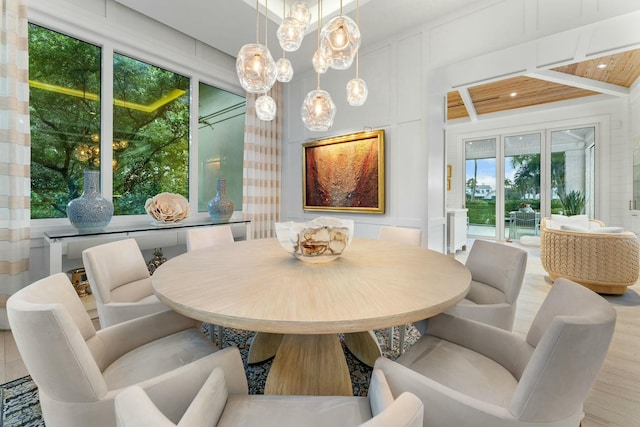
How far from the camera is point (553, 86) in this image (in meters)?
4.78

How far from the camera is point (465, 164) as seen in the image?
6906 mm

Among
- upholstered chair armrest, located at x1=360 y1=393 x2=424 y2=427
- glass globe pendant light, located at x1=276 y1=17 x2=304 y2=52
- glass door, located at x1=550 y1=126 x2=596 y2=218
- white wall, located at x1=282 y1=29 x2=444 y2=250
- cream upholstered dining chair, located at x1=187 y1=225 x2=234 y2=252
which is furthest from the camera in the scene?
glass door, located at x1=550 y1=126 x2=596 y2=218

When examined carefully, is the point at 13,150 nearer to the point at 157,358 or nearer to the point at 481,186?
the point at 157,358

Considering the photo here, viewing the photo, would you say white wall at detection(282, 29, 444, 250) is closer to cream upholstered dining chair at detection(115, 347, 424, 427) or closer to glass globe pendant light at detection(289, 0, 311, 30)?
glass globe pendant light at detection(289, 0, 311, 30)

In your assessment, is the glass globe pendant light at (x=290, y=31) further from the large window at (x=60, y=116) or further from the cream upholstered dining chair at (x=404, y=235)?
the large window at (x=60, y=116)

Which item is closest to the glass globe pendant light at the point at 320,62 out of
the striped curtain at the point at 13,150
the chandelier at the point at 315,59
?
the chandelier at the point at 315,59

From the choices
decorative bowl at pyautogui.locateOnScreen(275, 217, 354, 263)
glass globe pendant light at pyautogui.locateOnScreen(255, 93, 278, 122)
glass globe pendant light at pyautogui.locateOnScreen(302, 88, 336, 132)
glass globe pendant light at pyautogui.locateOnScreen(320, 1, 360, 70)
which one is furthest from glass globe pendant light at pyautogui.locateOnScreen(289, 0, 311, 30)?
decorative bowl at pyautogui.locateOnScreen(275, 217, 354, 263)

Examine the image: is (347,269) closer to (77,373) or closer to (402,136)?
(77,373)

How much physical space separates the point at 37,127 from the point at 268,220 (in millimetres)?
2659

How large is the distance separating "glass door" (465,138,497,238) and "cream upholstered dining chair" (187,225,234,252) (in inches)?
243

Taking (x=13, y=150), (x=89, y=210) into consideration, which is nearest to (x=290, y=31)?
(x=89, y=210)

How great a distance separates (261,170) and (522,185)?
562 cm

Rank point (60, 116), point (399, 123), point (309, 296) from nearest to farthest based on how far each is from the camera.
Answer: point (309, 296)
point (60, 116)
point (399, 123)

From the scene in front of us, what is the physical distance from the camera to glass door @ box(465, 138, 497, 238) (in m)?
6.55
